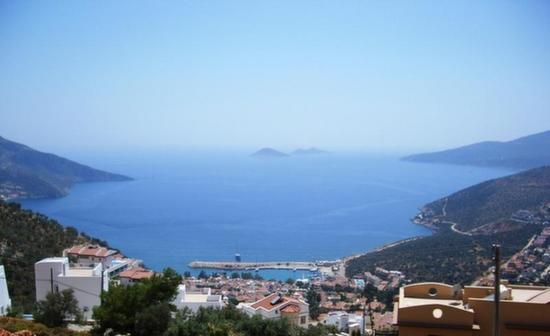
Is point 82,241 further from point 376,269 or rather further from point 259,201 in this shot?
point 259,201

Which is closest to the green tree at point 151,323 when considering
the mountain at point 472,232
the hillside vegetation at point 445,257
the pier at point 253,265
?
the hillside vegetation at point 445,257

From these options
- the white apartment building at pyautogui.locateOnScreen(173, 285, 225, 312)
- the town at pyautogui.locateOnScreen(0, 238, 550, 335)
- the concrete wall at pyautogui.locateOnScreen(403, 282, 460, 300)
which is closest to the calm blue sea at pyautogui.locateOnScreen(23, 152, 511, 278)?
the town at pyautogui.locateOnScreen(0, 238, 550, 335)

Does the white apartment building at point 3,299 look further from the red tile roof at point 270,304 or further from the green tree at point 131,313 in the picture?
the red tile roof at point 270,304

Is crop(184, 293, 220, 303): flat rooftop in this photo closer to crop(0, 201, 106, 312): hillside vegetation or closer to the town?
the town

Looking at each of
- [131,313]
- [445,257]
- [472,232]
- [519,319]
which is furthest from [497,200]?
[519,319]

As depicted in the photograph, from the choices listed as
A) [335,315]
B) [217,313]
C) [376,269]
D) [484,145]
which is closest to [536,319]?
[217,313]
